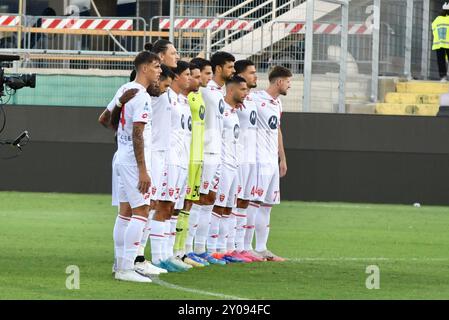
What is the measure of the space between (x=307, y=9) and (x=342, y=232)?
23.2 ft

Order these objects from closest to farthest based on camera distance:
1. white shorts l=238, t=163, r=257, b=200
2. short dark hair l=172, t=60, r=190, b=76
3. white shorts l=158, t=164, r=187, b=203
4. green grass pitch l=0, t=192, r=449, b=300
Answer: green grass pitch l=0, t=192, r=449, b=300
white shorts l=158, t=164, r=187, b=203
short dark hair l=172, t=60, r=190, b=76
white shorts l=238, t=163, r=257, b=200

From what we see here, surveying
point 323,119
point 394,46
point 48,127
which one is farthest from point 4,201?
point 394,46

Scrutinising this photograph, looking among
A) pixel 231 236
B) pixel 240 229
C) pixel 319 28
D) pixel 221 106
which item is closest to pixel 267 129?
pixel 221 106

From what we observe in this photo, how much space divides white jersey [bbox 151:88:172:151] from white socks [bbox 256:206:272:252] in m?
2.66

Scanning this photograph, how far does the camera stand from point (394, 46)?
93.5ft

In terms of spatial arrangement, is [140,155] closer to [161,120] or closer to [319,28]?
[161,120]

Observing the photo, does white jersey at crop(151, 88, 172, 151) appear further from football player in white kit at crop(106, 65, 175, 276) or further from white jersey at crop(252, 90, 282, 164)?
white jersey at crop(252, 90, 282, 164)

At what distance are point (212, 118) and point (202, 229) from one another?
1.25 meters

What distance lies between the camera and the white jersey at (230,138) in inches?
651

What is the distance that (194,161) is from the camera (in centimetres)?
1575

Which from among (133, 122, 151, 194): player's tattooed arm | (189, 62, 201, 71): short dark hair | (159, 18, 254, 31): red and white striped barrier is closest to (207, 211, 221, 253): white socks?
(189, 62, 201, 71): short dark hair

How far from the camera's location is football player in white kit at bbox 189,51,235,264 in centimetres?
1609

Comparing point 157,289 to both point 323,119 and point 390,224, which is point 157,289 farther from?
point 323,119

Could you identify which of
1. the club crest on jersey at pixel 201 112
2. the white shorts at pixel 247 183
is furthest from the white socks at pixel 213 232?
the club crest on jersey at pixel 201 112
